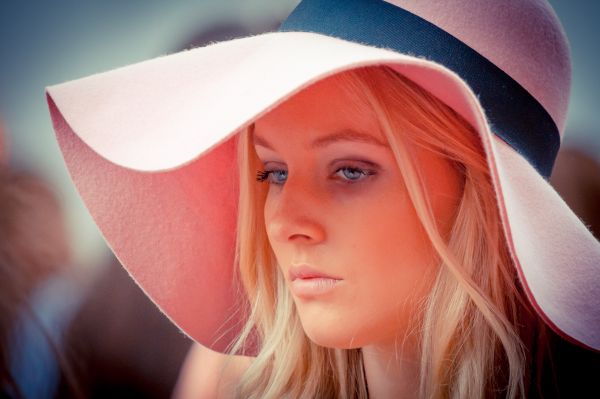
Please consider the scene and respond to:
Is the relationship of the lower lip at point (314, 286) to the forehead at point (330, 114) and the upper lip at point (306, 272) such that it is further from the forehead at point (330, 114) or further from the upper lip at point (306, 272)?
the forehead at point (330, 114)

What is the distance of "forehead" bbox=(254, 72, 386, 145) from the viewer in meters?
0.65

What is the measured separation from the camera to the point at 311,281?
679mm

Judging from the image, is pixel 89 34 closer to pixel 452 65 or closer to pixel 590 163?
pixel 452 65

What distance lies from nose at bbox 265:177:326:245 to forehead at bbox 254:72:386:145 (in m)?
0.06

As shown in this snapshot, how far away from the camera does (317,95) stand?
66cm

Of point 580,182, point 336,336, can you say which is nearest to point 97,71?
point 336,336

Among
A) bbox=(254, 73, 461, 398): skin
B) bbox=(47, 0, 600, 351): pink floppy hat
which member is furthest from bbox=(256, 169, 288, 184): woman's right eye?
bbox=(47, 0, 600, 351): pink floppy hat

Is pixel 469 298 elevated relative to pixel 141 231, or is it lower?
lower

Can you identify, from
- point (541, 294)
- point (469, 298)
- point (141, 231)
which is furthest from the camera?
point (141, 231)

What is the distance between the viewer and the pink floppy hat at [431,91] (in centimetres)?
51

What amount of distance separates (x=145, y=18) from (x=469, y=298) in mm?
820

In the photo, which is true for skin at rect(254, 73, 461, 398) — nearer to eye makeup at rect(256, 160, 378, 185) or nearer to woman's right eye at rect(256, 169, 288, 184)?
eye makeup at rect(256, 160, 378, 185)

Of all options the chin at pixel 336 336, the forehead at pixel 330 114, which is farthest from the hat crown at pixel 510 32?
the chin at pixel 336 336

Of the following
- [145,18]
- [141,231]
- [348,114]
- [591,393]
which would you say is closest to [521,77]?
[348,114]
